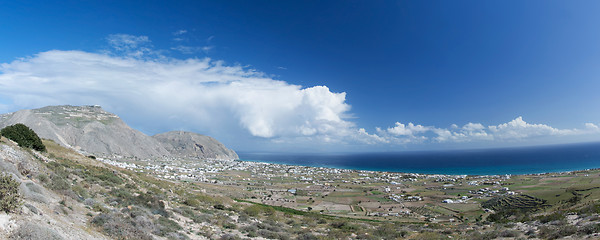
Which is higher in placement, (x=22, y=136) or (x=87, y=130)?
(x=87, y=130)

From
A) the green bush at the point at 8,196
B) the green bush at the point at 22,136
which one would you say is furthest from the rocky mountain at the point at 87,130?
the green bush at the point at 8,196

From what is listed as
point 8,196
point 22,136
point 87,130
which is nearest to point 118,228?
point 8,196

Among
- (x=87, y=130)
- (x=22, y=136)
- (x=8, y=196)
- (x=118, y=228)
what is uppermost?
(x=87, y=130)

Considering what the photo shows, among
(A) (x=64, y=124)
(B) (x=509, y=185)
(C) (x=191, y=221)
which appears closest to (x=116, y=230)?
(C) (x=191, y=221)

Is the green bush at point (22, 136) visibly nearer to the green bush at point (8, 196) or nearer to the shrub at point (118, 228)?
the shrub at point (118, 228)

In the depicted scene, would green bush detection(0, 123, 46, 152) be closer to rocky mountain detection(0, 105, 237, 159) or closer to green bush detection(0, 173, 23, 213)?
green bush detection(0, 173, 23, 213)

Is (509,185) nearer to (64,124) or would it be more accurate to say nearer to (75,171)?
(75,171)

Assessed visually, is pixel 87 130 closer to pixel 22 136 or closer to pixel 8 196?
pixel 22 136
